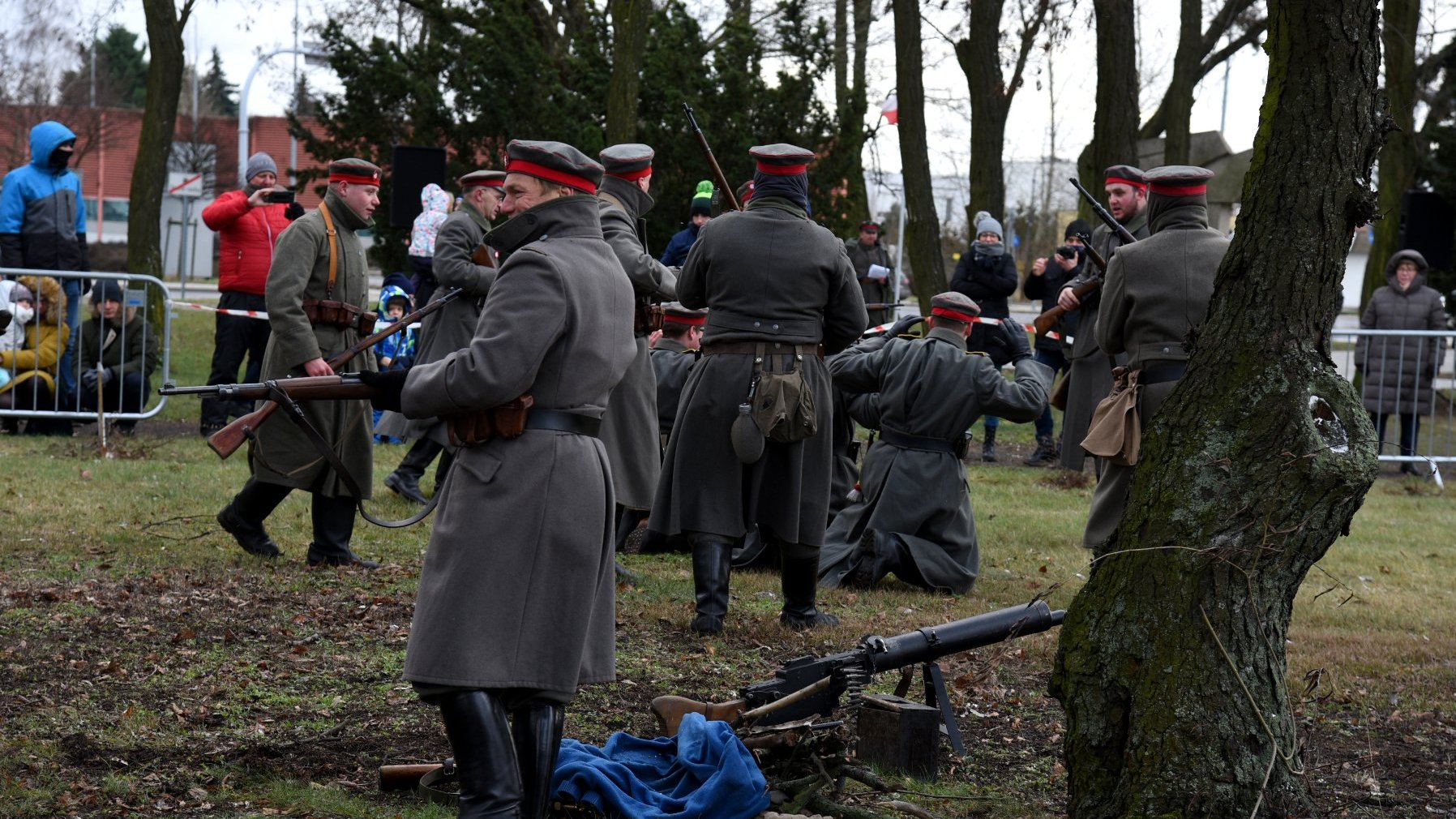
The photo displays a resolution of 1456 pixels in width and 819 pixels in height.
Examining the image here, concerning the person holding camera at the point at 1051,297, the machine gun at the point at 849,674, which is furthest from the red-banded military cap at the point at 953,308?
the person holding camera at the point at 1051,297

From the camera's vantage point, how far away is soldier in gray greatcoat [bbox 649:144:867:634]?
22.9ft

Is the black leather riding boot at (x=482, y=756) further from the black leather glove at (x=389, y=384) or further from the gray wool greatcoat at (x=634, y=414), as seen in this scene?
the gray wool greatcoat at (x=634, y=414)

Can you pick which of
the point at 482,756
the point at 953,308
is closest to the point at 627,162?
the point at 953,308

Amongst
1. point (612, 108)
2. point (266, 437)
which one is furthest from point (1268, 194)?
point (612, 108)

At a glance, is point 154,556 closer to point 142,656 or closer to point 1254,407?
point 142,656

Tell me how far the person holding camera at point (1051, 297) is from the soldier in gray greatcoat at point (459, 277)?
5616mm

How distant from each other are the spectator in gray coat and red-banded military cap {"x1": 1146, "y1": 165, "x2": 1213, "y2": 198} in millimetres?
8036

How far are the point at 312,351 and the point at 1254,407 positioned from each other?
472cm

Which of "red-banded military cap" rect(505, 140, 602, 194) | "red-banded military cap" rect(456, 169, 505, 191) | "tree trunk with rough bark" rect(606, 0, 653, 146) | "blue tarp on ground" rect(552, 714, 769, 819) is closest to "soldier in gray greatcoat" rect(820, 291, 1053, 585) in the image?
"red-banded military cap" rect(456, 169, 505, 191)

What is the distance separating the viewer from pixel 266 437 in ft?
25.7

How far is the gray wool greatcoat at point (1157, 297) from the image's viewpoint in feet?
23.5

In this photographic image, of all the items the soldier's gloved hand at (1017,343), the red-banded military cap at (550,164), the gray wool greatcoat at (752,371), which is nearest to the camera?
the red-banded military cap at (550,164)

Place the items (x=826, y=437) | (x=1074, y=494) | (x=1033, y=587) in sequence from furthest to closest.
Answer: (x=1074, y=494) < (x=1033, y=587) < (x=826, y=437)

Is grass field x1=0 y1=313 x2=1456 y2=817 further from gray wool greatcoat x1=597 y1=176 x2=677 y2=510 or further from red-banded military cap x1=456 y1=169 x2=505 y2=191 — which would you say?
red-banded military cap x1=456 y1=169 x2=505 y2=191
